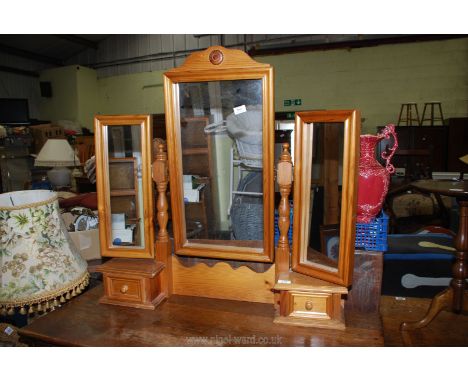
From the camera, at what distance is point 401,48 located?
5.72m

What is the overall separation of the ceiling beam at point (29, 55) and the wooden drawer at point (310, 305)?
790 centimetres

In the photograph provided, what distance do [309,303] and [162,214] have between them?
1.96 ft

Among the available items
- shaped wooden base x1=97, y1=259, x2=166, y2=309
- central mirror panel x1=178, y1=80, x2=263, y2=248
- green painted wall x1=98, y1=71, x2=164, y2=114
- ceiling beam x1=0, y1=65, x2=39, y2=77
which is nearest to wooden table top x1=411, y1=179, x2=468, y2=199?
central mirror panel x1=178, y1=80, x2=263, y2=248

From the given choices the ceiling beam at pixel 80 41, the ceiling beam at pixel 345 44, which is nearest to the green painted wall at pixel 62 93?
the ceiling beam at pixel 80 41

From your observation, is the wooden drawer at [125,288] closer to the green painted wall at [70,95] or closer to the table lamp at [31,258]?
the table lamp at [31,258]

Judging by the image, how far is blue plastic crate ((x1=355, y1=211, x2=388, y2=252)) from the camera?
1254 millimetres

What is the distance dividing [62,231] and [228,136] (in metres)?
0.65

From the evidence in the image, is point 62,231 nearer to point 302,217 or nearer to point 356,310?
point 302,217

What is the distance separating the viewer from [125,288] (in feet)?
4.35

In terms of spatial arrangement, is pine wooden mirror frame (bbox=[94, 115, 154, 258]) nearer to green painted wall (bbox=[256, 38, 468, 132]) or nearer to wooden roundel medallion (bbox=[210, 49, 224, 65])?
wooden roundel medallion (bbox=[210, 49, 224, 65])

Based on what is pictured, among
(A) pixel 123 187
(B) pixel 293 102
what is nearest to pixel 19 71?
(B) pixel 293 102

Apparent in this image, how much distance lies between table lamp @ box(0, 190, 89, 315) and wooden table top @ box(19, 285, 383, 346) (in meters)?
0.14

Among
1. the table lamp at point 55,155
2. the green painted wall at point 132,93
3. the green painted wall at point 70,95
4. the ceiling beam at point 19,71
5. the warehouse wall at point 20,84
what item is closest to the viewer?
the table lamp at point 55,155

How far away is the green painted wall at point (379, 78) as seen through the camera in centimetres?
561
